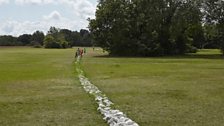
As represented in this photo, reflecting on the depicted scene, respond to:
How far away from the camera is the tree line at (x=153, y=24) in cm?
9200

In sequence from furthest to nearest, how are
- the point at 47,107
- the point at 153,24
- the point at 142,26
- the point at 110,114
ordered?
the point at 142,26, the point at 153,24, the point at 47,107, the point at 110,114

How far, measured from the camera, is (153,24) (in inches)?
3807

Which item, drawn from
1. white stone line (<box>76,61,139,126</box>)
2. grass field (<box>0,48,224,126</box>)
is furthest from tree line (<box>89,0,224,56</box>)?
white stone line (<box>76,61,139,126</box>)

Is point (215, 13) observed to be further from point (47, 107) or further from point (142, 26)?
point (47, 107)

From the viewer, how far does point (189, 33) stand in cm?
10356

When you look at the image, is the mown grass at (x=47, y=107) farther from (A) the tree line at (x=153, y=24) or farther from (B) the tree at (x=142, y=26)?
(B) the tree at (x=142, y=26)

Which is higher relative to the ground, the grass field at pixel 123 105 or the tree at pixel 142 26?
the tree at pixel 142 26

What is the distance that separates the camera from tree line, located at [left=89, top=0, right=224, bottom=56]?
92.0 metres

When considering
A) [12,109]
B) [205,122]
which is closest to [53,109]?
[12,109]

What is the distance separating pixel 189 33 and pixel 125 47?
589 inches

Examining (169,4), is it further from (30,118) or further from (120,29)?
(30,118)

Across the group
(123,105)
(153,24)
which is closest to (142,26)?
(153,24)

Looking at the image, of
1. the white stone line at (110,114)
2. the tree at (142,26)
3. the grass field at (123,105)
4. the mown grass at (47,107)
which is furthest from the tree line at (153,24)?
the white stone line at (110,114)

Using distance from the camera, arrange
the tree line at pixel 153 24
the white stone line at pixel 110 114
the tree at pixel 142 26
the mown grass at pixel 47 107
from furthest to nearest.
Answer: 1. the tree at pixel 142 26
2. the tree line at pixel 153 24
3. the mown grass at pixel 47 107
4. the white stone line at pixel 110 114
